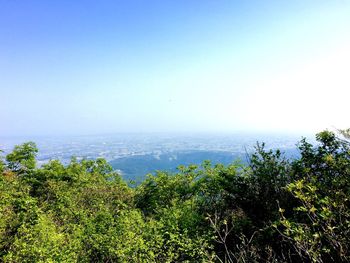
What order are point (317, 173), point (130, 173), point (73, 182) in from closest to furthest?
point (317, 173) → point (73, 182) → point (130, 173)

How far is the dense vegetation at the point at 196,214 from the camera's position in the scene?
10.2 metres

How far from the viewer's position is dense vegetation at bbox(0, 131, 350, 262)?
1019 cm

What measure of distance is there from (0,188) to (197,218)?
12.7m

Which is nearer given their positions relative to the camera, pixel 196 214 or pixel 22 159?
pixel 196 214

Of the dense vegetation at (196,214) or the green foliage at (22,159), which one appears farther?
the green foliage at (22,159)

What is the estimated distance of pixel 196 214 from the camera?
16375 mm

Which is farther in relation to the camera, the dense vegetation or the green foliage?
the green foliage

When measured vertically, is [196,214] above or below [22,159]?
below

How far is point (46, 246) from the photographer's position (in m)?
10.7

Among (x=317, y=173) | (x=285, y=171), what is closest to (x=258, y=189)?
(x=285, y=171)

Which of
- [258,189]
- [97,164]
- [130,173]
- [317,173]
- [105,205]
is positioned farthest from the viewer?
[130,173]

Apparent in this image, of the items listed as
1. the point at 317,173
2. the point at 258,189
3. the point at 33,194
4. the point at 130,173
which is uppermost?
the point at 317,173

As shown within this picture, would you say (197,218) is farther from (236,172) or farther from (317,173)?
(317,173)

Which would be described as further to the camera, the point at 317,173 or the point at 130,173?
the point at 130,173
